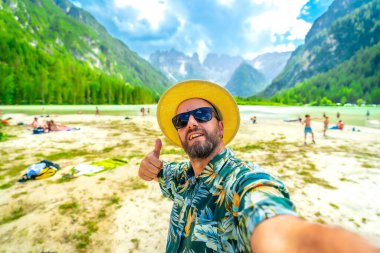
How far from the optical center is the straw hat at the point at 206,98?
2.90 metres

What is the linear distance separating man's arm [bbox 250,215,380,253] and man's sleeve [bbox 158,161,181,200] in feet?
4.79

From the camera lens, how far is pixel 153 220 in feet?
16.9

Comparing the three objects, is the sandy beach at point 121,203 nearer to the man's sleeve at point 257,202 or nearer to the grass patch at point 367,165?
the grass patch at point 367,165

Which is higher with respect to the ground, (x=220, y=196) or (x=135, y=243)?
(x=220, y=196)

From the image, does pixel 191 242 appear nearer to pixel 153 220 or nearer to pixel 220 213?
pixel 220 213

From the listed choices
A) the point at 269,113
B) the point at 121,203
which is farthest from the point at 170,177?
the point at 269,113

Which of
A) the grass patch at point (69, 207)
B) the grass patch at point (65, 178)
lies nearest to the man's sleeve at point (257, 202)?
the grass patch at point (69, 207)

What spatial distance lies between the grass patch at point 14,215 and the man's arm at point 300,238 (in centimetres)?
663

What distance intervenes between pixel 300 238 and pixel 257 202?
308mm

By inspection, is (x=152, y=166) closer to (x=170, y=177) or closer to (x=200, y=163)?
(x=170, y=177)

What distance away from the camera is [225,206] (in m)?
1.52

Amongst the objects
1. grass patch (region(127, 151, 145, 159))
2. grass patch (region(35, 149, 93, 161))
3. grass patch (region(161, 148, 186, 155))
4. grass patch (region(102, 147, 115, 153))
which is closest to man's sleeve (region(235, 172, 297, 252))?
grass patch (region(127, 151, 145, 159))

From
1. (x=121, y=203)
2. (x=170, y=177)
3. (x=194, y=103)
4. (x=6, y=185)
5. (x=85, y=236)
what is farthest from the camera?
(x=6, y=185)

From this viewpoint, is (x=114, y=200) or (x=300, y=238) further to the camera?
(x=114, y=200)
